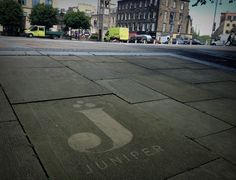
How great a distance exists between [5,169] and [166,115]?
9.82 ft

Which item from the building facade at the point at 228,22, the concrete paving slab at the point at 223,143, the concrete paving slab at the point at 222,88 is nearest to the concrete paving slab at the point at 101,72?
the concrete paving slab at the point at 222,88

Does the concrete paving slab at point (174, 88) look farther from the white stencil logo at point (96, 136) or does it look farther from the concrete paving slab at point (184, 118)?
the white stencil logo at point (96, 136)

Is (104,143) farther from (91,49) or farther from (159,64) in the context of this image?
(91,49)

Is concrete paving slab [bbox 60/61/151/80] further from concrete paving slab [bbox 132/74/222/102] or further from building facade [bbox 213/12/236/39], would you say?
building facade [bbox 213/12/236/39]

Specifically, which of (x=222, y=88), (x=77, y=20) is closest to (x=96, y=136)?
(x=222, y=88)

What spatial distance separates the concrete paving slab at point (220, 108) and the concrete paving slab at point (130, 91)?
93cm

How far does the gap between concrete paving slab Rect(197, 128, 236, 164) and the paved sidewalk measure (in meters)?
0.02

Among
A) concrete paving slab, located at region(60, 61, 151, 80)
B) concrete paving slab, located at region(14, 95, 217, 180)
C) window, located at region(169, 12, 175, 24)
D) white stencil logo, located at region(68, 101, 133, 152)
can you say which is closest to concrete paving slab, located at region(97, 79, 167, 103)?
concrete paving slab, located at region(60, 61, 151, 80)

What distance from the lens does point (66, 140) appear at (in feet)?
10.8

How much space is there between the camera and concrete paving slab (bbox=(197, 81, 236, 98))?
22.0 feet

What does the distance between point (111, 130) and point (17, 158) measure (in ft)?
4.87

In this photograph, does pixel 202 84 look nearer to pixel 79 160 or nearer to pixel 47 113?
pixel 47 113

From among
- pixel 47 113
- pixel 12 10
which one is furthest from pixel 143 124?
pixel 12 10

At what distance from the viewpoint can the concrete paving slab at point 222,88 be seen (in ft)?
22.0
